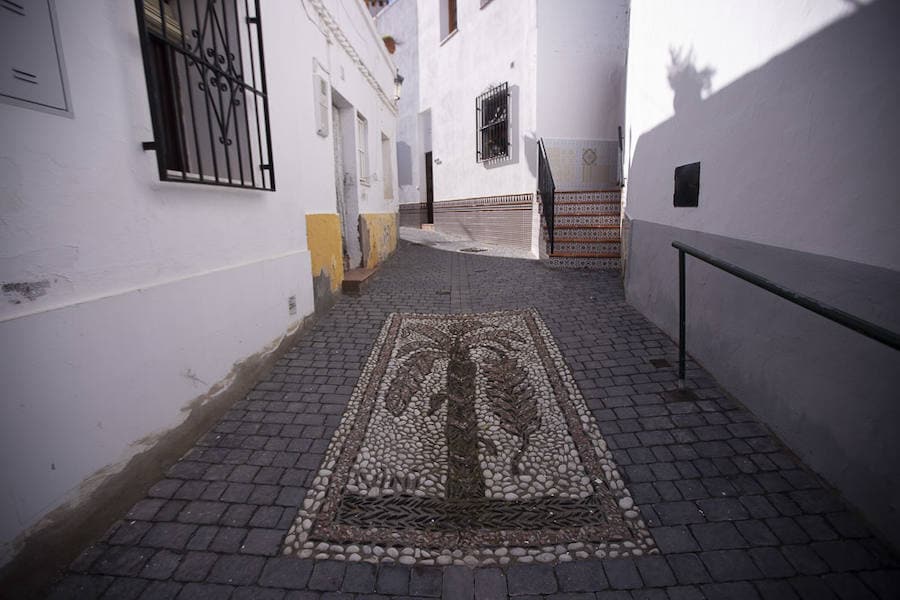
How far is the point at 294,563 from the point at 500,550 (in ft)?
2.94

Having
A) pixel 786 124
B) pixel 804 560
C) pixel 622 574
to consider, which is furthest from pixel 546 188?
pixel 622 574

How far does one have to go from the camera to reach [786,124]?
8.20 feet

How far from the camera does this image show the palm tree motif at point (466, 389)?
2.49 metres

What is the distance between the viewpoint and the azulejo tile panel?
1939 millimetres

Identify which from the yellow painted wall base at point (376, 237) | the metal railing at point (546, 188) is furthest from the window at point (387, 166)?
the metal railing at point (546, 188)

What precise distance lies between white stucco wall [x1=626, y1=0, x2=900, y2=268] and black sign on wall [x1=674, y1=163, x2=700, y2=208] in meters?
0.08

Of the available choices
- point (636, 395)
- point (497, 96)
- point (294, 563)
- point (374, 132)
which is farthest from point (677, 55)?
point (497, 96)

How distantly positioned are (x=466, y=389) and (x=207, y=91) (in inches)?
105

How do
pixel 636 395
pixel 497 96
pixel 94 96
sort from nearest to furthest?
pixel 94 96 → pixel 636 395 → pixel 497 96

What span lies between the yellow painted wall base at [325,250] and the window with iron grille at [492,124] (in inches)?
233

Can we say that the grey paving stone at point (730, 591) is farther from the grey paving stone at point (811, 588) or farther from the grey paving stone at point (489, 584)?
the grey paving stone at point (489, 584)

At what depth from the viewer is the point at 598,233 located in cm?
772

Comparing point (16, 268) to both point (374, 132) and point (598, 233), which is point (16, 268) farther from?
point (598, 233)

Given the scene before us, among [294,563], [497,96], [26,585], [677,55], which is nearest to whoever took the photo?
[26,585]
